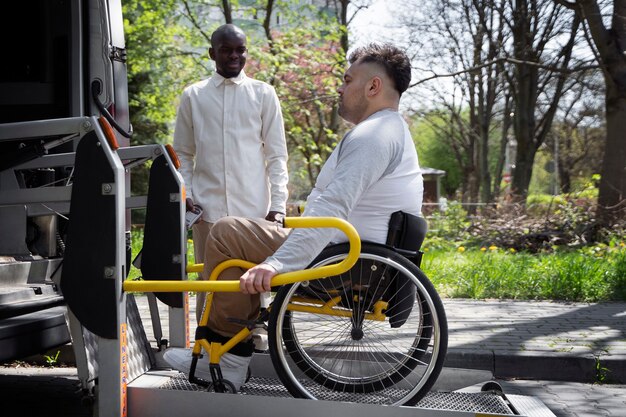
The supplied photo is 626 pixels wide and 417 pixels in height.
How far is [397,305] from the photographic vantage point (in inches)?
139

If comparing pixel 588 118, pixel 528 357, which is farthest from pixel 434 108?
pixel 528 357

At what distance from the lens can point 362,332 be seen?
357cm

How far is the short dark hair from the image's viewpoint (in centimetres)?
382

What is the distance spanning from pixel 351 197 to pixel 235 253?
0.58m

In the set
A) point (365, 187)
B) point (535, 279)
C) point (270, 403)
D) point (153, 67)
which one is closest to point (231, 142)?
point (365, 187)

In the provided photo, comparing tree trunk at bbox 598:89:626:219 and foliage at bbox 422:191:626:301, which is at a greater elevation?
tree trunk at bbox 598:89:626:219

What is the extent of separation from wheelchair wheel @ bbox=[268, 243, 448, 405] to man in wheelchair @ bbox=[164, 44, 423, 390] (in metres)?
0.15

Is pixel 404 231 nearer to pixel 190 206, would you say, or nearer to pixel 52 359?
pixel 190 206

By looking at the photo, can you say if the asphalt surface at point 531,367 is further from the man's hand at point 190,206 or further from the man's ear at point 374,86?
the man's ear at point 374,86

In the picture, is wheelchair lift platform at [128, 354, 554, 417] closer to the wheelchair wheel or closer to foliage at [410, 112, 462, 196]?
the wheelchair wheel

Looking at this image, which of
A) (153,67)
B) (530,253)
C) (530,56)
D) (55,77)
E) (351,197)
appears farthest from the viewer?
(153,67)

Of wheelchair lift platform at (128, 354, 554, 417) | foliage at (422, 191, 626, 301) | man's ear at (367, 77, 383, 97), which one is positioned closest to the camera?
wheelchair lift platform at (128, 354, 554, 417)

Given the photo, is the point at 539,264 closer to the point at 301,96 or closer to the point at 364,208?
the point at 364,208

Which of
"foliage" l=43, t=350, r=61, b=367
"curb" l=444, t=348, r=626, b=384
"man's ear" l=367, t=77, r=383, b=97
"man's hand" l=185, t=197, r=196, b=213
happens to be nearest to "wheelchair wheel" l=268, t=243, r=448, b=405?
"man's ear" l=367, t=77, r=383, b=97
